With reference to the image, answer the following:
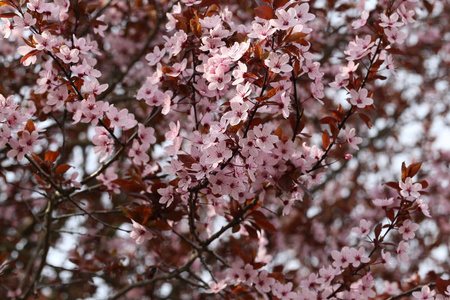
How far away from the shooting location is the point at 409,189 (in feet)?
7.05

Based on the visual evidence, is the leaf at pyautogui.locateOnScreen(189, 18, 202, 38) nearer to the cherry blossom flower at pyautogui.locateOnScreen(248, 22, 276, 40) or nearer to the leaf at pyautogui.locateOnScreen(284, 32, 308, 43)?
the cherry blossom flower at pyautogui.locateOnScreen(248, 22, 276, 40)

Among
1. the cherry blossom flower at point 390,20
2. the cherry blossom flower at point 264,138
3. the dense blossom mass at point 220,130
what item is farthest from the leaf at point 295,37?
the cherry blossom flower at point 390,20

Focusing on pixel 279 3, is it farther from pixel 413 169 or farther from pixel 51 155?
pixel 51 155

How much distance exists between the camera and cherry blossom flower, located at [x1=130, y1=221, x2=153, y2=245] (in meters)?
2.25

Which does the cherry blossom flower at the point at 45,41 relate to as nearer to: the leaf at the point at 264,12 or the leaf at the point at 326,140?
the leaf at the point at 264,12

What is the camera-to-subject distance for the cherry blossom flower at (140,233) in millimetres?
Result: 2248

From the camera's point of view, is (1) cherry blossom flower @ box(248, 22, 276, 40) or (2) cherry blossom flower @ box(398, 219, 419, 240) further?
(2) cherry blossom flower @ box(398, 219, 419, 240)

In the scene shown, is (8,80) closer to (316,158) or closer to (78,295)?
(78,295)

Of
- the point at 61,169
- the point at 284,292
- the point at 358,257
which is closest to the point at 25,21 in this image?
the point at 61,169

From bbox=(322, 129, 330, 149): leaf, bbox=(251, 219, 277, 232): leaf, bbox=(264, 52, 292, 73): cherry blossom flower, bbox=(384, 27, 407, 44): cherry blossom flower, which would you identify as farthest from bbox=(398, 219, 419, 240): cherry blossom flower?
bbox=(264, 52, 292, 73): cherry blossom flower

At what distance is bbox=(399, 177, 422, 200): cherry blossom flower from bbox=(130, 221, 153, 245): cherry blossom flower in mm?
1153

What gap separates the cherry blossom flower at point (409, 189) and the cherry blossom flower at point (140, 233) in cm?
115

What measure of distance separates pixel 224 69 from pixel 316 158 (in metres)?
0.61

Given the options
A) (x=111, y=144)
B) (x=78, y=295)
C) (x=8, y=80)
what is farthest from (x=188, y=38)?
(x=78, y=295)
